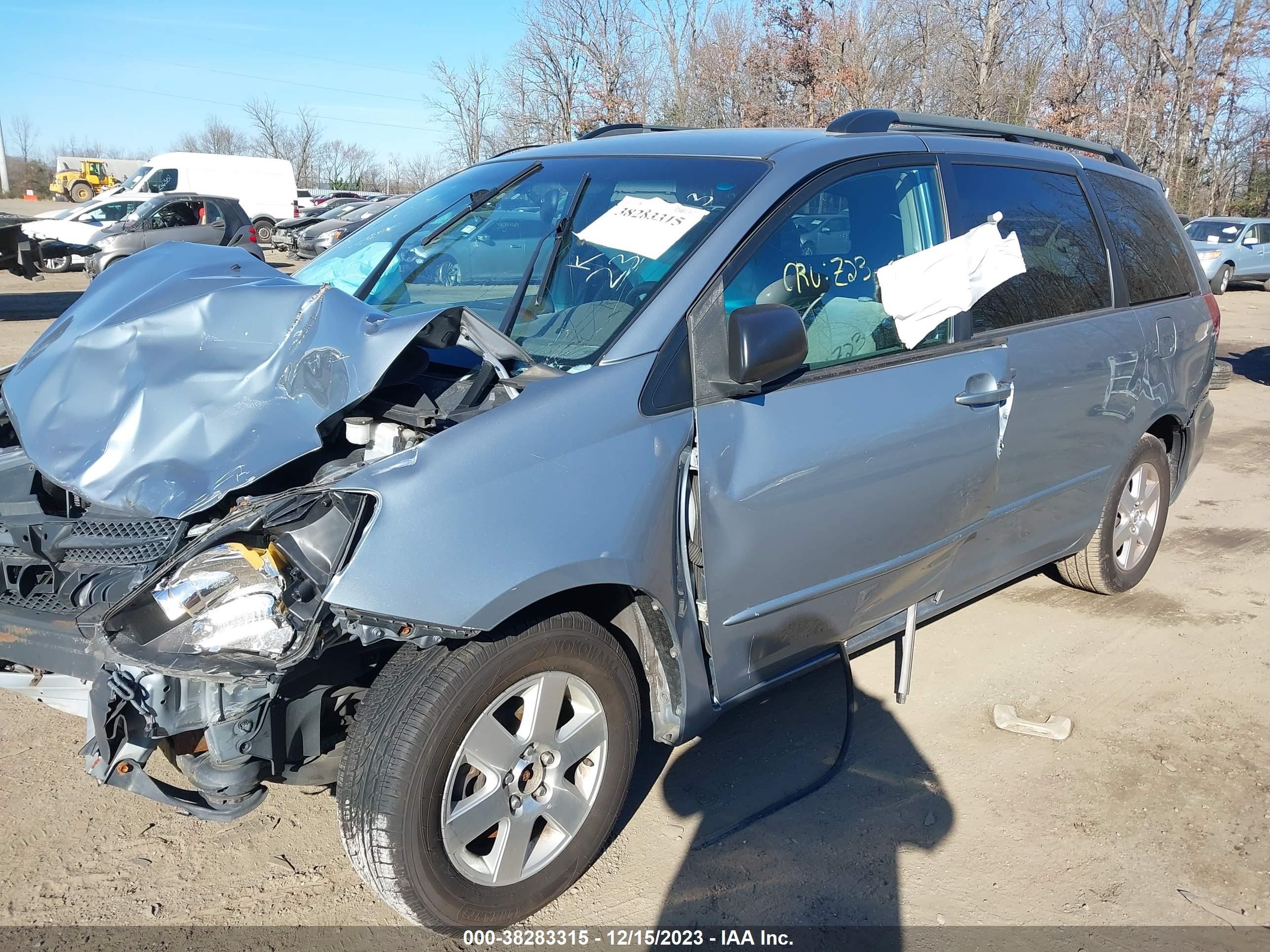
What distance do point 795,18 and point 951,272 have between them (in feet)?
62.1

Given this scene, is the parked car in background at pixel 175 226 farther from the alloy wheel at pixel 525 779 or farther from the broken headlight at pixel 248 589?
the alloy wheel at pixel 525 779

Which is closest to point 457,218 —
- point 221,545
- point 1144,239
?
point 221,545

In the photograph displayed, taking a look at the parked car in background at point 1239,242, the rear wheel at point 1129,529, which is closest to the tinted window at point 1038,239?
the rear wheel at point 1129,529

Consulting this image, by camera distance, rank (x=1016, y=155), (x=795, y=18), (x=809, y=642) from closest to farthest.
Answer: (x=809, y=642) → (x=1016, y=155) → (x=795, y=18)

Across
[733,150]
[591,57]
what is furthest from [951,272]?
[591,57]

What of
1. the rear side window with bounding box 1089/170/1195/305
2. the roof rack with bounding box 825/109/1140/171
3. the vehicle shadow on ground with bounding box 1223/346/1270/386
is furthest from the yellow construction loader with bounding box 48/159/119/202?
the rear side window with bounding box 1089/170/1195/305

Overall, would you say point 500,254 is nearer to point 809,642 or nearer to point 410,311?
point 410,311

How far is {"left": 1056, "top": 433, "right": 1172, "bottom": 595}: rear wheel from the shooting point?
181 inches

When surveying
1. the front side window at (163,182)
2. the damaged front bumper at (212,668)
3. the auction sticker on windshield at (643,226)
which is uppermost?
the front side window at (163,182)

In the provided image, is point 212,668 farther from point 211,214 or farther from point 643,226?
point 211,214

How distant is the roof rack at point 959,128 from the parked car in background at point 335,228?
187 cm

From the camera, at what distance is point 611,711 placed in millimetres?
2654

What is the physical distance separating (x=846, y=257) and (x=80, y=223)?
77.8 feet

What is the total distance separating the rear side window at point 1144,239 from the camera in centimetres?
436
